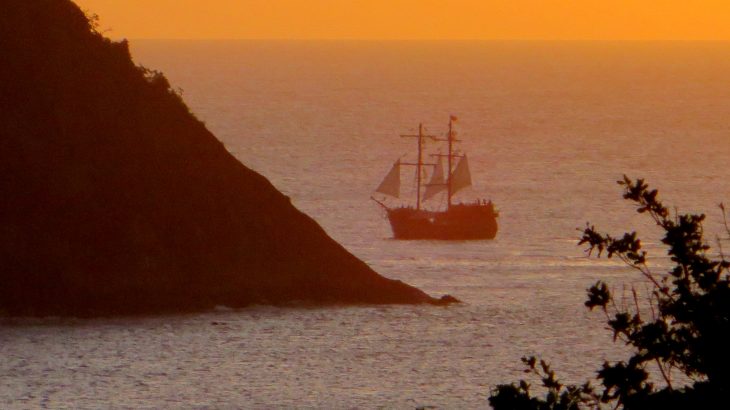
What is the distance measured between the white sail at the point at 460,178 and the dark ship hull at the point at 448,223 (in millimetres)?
7516

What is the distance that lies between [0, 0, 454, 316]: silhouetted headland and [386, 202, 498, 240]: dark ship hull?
4116cm

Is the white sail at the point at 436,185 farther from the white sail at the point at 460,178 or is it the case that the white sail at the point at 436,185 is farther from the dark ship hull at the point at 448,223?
the dark ship hull at the point at 448,223

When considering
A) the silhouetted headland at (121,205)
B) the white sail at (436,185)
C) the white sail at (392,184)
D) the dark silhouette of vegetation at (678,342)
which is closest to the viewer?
the dark silhouette of vegetation at (678,342)

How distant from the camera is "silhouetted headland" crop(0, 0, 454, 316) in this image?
1959 inches

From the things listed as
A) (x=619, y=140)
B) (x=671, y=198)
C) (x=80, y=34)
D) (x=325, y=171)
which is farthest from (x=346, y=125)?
(x=80, y=34)

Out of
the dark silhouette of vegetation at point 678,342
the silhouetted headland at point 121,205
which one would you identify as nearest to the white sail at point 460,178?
the silhouetted headland at point 121,205

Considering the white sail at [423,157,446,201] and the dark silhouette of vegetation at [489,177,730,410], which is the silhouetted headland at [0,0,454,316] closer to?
the dark silhouette of vegetation at [489,177,730,410]

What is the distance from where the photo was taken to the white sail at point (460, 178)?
111438 millimetres

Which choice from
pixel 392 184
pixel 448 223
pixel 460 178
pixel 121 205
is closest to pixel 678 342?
pixel 121 205

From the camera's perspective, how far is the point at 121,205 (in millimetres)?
51719

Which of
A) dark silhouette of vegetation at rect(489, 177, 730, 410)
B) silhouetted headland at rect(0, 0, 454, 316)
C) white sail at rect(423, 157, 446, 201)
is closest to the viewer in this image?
dark silhouette of vegetation at rect(489, 177, 730, 410)

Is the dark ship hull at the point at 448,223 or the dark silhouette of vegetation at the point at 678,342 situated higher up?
the dark ship hull at the point at 448,223

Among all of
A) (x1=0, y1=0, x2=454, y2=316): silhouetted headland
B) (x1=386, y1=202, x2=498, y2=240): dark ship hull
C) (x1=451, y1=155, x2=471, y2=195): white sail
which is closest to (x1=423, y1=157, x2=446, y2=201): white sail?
(x1=451, y1=155, x2=471, y2=195): white sail

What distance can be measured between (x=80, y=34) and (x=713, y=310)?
42.8 m
